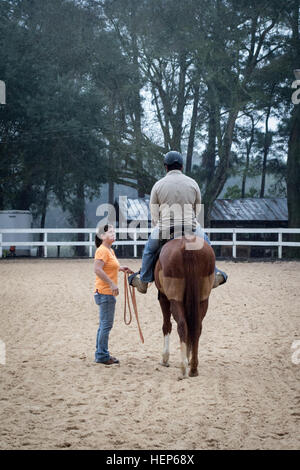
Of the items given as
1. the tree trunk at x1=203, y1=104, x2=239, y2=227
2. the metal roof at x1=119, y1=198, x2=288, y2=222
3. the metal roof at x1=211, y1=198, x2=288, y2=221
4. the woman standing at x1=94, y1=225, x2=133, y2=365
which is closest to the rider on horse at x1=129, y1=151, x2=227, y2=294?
the woman standing at x1=94, y1=225, x2=133, y2=365

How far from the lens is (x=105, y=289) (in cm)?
572

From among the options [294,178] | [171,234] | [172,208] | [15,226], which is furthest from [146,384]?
[294,178]

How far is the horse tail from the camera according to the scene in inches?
203

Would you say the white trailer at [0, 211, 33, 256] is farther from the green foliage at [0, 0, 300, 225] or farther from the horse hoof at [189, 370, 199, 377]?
the horse hoof at [189, 370, 199, 377]

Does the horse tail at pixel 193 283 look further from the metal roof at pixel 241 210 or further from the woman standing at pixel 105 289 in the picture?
the metal roof at pixel 241 210

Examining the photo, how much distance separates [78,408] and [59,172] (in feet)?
78.6

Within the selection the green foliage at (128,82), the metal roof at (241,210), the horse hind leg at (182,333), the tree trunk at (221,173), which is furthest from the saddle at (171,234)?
the metal roof at (241,210)

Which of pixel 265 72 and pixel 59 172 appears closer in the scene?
pixel 265 72

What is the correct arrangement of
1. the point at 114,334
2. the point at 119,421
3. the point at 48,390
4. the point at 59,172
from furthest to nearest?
the point at 59,172 < the point at 114,334 < the point at 48,390 < the point at 119,421

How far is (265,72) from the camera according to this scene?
2570 centimetres

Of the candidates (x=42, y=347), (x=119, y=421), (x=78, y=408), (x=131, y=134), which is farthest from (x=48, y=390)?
(x=131, y=134)

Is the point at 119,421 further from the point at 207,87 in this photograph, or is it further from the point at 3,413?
the point at 207,87

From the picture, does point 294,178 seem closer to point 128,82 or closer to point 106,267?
point 128,82

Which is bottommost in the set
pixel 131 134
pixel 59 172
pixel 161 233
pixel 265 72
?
pixel 161 233
